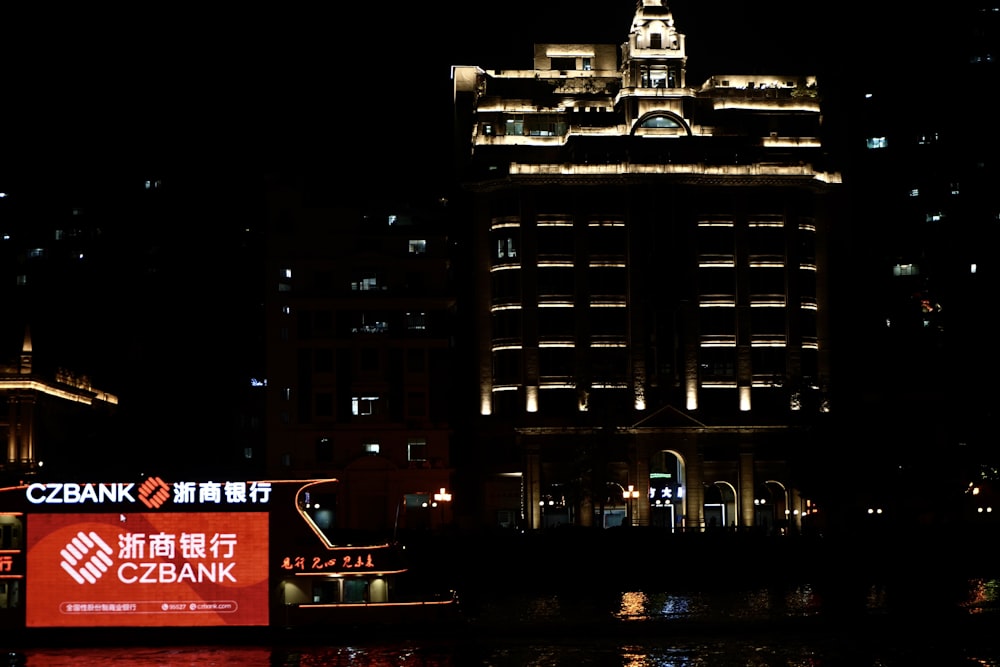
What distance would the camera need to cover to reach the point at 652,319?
368 feet

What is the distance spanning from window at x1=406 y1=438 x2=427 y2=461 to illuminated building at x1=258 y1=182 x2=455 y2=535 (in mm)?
71

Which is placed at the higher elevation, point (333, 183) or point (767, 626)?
point (333, 183)

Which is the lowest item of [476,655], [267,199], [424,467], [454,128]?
[476,655]

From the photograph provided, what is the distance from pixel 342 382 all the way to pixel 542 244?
58.8 feet

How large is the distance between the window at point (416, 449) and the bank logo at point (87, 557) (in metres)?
57.8

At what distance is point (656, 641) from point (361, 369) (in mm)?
56723

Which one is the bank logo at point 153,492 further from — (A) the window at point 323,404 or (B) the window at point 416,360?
(B) the window at point 416,360

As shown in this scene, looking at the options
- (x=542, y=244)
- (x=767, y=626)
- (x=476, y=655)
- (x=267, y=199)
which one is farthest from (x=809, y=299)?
(x=476, y=655)

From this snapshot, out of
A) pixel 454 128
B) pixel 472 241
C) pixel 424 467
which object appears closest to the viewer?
pixel 424 467

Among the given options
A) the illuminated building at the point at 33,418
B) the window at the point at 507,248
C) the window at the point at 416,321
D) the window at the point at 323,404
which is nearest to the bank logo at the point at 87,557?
the illuminated building at the point at 33,418

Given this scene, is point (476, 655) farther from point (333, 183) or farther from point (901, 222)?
point (901, 222)

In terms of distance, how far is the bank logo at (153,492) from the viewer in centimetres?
4978

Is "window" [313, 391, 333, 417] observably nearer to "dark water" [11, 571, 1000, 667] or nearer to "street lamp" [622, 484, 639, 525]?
"street lamp" [622, 484, 639, 525]

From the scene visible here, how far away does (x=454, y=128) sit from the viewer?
411 feet
